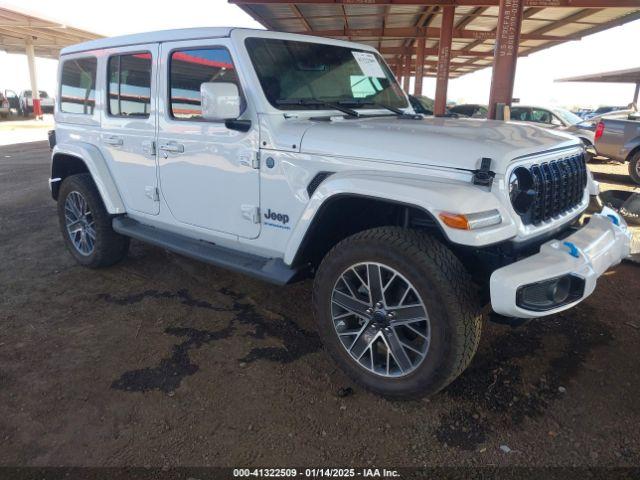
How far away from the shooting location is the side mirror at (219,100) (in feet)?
9.17

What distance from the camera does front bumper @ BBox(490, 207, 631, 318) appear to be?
7.22 feet

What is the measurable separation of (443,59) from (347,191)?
13819mm

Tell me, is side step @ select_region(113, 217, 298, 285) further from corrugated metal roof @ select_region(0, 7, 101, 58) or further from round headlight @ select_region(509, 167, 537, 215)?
corrugated metal roof @ select_region(0, 7, 101, 58)

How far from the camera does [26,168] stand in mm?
10797

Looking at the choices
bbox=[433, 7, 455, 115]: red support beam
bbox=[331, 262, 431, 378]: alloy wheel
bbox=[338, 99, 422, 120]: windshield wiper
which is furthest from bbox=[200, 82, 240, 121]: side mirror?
bbox=[433, 7, 455, 115]: red support beam

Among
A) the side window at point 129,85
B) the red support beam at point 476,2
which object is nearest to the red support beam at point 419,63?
the red support beam at point 476,2

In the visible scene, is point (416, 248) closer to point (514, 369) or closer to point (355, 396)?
point (355, 396)

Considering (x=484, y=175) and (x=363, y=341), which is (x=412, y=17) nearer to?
(x=484, y=175)

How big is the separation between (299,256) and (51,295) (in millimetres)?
2463

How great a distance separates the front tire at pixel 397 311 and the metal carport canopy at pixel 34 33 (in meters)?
22.9

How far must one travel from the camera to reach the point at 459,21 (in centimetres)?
1641

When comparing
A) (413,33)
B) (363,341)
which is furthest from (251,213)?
(413,33)

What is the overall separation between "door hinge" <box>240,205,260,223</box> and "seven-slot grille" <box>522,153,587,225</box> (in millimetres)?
1597

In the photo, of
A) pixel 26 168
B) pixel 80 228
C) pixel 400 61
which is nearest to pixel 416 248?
pixel 80 228
